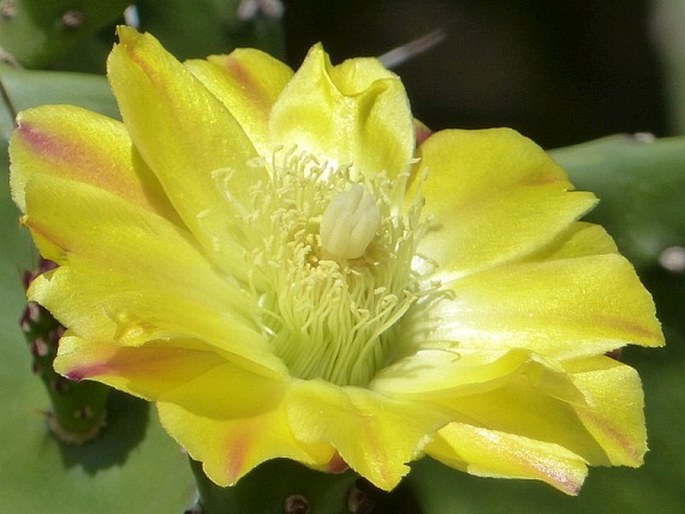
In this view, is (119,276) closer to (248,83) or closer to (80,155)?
(80,155)

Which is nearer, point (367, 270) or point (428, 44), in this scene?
point (367, 270)

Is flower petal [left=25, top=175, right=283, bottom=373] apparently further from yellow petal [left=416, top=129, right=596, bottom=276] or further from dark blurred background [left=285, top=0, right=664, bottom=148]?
dark blurred background [left=285, top=0, right=664, bottom=148]

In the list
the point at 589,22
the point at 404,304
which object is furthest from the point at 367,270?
the point at 589,22

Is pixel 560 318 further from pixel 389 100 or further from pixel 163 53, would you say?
pixel 163 53

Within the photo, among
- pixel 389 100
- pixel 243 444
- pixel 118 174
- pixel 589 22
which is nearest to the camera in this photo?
pixel 243 444

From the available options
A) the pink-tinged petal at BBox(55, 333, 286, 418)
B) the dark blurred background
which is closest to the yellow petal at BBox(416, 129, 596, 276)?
the pink-tinged petal at BBox(55, 333, 286, 418)

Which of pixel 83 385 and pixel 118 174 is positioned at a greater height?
pixel 118 174
